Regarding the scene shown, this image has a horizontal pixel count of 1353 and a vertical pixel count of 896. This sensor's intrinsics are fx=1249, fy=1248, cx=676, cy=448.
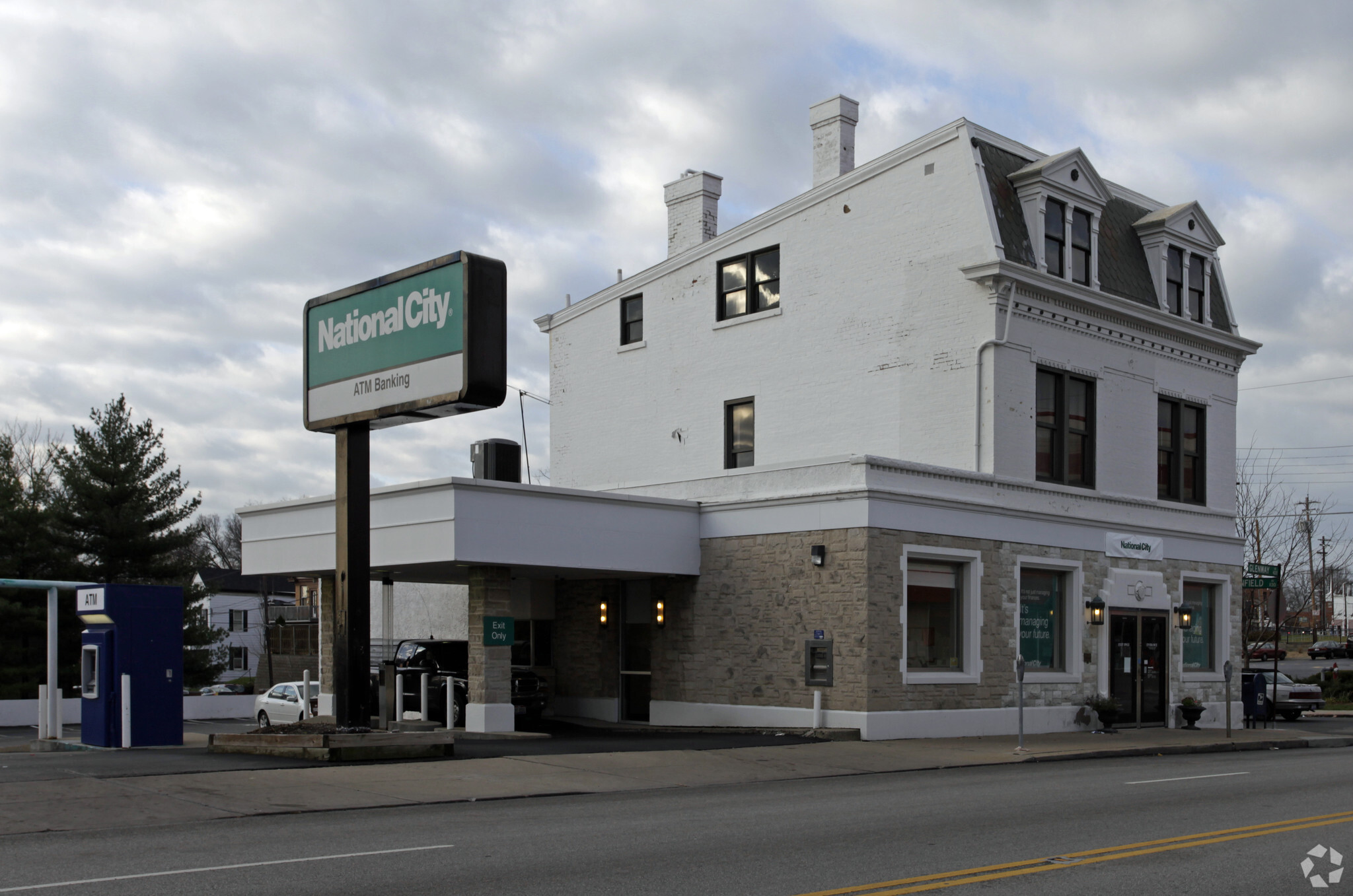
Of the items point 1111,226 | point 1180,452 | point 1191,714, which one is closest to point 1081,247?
point 1111,226

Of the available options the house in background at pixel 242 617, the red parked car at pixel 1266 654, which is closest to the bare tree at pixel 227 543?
the house in background at pixel 242 617

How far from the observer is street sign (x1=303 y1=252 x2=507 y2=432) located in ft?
50.6

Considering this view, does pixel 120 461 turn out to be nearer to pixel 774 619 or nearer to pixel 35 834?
pixel 774 619

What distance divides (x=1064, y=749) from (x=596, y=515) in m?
9.01

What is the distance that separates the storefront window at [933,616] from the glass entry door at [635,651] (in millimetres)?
5773

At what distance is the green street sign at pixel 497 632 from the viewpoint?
2156cm

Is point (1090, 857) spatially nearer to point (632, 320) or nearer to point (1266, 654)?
point (632, 320)

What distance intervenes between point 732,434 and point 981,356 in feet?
22.3

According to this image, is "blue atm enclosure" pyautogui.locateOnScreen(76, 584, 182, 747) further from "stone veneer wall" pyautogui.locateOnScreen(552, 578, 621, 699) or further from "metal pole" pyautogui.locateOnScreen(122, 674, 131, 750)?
"stone veneer wall" pyautogui.locateOnScreen(552, 578, 621, 699)

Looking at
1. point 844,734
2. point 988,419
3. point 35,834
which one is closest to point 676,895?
point 35,834

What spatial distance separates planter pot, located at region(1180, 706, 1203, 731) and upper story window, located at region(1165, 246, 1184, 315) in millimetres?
8930

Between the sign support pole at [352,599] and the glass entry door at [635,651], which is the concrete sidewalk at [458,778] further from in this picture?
the glass entry door at [635,651]

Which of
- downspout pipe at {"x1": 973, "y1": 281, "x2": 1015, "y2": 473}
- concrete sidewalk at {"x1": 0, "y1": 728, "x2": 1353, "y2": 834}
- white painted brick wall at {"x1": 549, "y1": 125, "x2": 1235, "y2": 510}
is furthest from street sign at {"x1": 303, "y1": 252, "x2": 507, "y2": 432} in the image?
downspout pipe at {"x1": 973, "y1": 281, "x2": 1015, "y2": 473}

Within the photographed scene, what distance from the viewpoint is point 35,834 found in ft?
34.6
